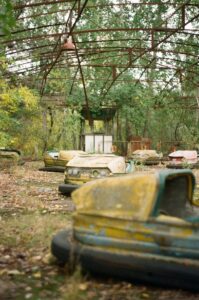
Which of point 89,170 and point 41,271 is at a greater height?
point 89,170

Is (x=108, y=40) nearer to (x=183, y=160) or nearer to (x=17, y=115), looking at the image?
(x=183, y=160)

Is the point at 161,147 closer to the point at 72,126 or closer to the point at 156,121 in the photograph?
the point at 156,121

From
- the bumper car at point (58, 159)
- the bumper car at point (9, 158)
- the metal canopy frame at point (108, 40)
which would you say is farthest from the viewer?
the bumper car at point (9, 158)

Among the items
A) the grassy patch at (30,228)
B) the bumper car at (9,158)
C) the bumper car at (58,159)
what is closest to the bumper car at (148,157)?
the bumper car at (58,159)

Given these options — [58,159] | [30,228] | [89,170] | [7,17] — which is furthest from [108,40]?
[7,17]

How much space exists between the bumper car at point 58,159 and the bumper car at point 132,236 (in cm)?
881

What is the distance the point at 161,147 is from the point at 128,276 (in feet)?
63.0

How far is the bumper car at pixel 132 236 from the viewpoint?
2898mm

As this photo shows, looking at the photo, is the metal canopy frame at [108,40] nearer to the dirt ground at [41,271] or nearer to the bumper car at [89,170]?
the bumper car at [89,170]

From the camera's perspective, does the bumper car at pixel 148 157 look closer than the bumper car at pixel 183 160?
No

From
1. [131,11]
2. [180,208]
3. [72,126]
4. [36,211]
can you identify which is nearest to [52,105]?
[72,126]

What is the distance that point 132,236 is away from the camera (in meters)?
3.00

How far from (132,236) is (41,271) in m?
0.83

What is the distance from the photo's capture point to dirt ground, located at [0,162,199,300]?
113 inches
